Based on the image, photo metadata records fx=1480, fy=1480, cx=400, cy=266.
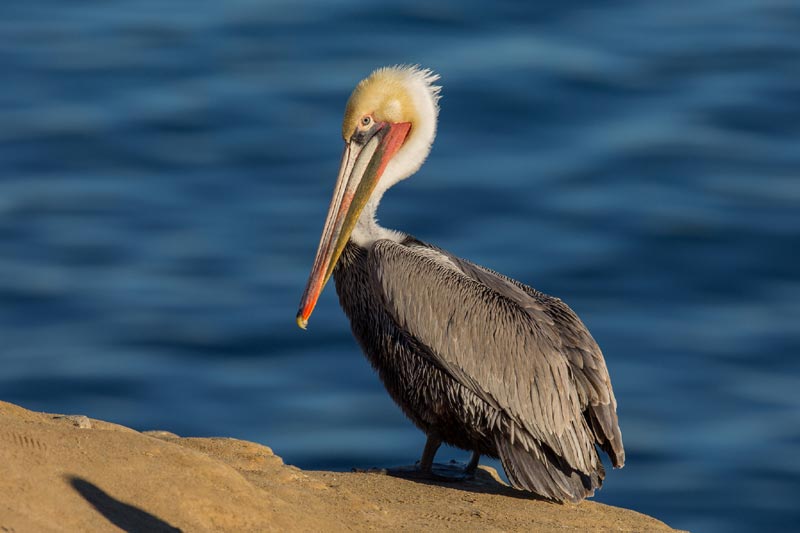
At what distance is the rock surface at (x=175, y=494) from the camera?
4523mm

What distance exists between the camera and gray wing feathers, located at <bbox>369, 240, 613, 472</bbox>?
6922 mm

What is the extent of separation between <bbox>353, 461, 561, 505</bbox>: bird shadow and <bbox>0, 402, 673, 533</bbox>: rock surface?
0.48 metres

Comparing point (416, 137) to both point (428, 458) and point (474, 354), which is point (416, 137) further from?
point (428, 458)

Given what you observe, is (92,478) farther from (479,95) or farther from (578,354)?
(479,95)

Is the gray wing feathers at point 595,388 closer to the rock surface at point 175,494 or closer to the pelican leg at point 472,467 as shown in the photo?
the pelican leg at point 472,467

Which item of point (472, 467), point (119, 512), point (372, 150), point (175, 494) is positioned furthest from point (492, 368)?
point (119, 512)

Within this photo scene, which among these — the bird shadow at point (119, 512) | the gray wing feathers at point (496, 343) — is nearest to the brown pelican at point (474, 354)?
the gray wing feathers at point (496, 343)

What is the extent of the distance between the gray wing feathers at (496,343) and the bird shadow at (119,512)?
2.64m

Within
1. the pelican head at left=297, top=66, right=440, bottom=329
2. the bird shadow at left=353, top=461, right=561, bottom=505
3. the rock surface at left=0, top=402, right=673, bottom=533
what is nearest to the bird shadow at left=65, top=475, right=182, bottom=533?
the rock surface at left=0, top=402, right=673, bottom=533

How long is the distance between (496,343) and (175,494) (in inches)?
102

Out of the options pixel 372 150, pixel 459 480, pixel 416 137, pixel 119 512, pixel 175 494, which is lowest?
pixel 119 512

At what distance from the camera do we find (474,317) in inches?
282

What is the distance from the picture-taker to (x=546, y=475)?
683cm

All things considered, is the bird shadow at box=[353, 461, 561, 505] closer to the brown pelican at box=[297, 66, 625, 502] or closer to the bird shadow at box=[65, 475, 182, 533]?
the brown pelican at box=[297, 66, 625, 502]
